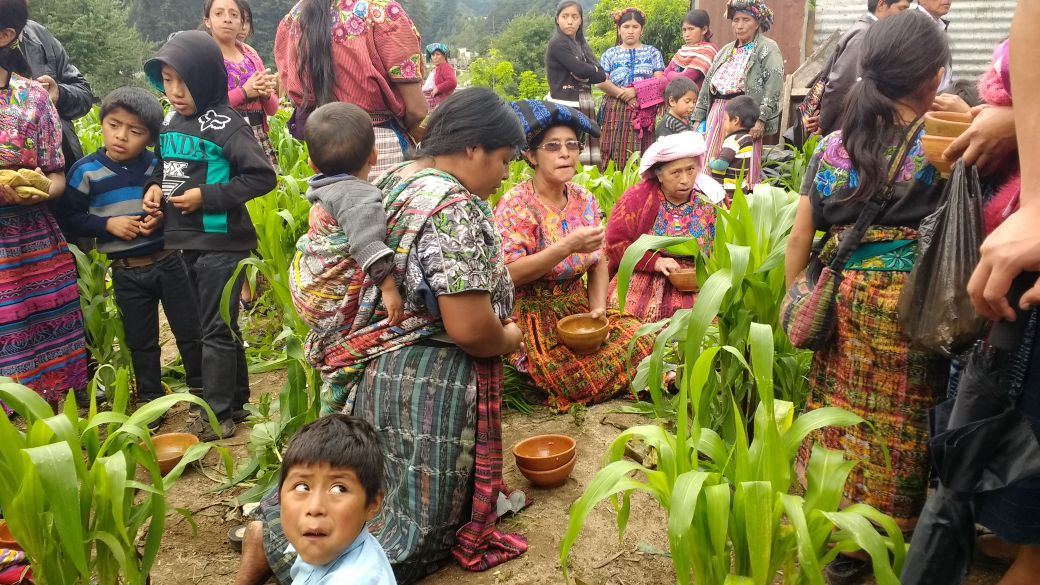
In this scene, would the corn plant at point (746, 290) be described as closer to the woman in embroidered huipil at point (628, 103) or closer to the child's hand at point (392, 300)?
the child's hand at point (392, 300)

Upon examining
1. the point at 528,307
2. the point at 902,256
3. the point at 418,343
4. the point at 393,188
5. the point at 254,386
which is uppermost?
the point at 393,188

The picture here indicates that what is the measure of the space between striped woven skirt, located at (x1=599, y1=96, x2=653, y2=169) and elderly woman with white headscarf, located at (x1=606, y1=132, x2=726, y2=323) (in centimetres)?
399

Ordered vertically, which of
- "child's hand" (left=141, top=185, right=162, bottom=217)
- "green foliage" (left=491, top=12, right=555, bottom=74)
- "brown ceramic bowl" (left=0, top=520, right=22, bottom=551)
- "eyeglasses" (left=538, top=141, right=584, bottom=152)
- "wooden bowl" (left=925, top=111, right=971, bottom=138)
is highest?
"wooden bowl" (left=925, top=111, right=971, bottom=138)

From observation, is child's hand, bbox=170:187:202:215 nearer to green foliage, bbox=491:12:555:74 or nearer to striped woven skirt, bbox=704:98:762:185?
striped woven skirt, bbox=704:98:762:185

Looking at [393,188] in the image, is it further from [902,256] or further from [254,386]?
[254,386]

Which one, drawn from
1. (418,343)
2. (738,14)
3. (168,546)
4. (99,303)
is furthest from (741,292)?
(738,14)

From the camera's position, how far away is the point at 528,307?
366cm

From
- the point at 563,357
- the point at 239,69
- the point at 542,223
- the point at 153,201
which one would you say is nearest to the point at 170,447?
the point at 153,201

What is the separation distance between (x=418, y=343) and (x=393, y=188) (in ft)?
1.60

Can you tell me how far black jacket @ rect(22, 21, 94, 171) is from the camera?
160 inches

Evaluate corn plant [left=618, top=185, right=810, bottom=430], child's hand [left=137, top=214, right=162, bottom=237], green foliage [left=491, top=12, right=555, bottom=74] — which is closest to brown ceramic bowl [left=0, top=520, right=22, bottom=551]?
child's hand [left=137, top=214, right=162, bottom=237]

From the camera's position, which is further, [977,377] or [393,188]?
[393,188]

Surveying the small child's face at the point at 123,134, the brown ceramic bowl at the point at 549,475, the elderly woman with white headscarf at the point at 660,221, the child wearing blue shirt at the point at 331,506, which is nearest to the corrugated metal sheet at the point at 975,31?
the elderly woman with white headscarf at the point at 660,221

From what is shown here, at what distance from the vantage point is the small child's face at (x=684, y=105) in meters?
6.64
